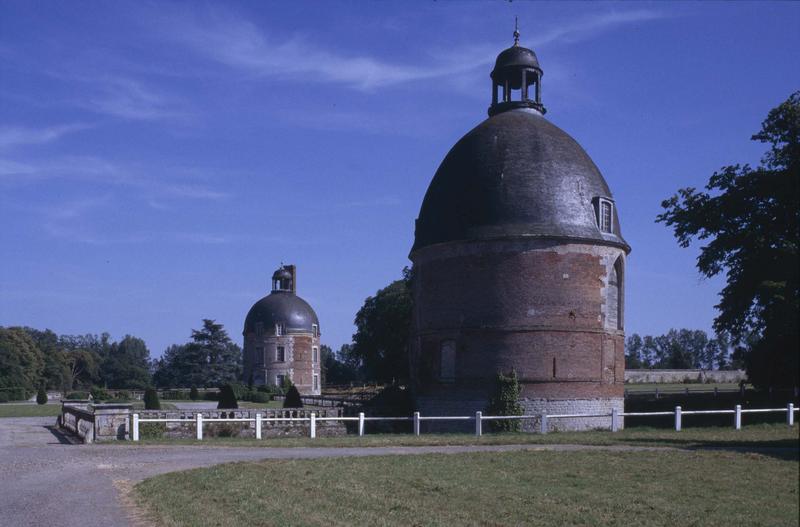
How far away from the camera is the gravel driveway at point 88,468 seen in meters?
11.2

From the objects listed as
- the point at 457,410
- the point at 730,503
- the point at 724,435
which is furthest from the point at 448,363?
the point at 730,503

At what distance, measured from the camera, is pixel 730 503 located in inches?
445

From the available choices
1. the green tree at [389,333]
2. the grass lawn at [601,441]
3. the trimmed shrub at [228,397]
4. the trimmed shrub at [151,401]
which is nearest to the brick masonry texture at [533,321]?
the grass lawn at [601,441]

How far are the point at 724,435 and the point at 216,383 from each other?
235 feet

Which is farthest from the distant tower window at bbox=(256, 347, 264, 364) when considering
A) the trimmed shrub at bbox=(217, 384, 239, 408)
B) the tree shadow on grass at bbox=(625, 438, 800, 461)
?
the tree shadow on grass at bbox=(625, 438, 800, 461)

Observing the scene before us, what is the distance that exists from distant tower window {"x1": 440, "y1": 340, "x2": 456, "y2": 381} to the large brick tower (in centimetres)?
4

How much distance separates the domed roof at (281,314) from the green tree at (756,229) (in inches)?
2047

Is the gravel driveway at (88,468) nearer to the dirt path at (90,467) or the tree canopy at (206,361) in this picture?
the dirt path at (90,467)

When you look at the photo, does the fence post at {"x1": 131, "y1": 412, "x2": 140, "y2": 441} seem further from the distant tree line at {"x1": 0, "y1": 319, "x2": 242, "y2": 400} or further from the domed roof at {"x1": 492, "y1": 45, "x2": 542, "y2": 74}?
the distant tree line at {"x1": 0, "y1": 319, "x2": 242, "y2": 400}

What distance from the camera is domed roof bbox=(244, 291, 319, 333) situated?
262ft

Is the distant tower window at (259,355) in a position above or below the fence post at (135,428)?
below

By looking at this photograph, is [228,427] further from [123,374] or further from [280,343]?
[123,374]

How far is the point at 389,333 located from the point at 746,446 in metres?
35.1

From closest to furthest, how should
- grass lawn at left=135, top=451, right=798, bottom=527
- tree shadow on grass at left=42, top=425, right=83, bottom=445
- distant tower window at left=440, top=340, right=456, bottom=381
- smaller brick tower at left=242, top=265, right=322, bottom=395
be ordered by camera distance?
1. grass lawn at left=135, top=451, right=798, bottom=527
2. tree shadow on grass at left=42, top=425, right=83, bottom=445
3. distant tower window at left=440, top=340, right=456, bottom=381
4. smaller brick tower at left=242, top=265, right=322, bottom=395
